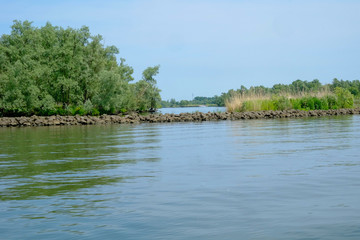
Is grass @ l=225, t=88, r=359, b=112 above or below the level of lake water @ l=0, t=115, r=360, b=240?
above

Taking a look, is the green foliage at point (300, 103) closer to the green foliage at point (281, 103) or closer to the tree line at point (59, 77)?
the green foliage at point (281, 103)

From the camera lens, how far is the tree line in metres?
58.5

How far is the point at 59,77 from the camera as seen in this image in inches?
2373

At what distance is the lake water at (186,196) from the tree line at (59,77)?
146 feet

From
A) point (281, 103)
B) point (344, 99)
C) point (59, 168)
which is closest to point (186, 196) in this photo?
Answer: point (59, 168)

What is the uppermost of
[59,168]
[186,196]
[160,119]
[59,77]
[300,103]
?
[59,77]

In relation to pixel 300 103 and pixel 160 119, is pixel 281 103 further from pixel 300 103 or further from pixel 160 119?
pixel 160 119

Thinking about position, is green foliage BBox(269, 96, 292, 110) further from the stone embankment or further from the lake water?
the lake water

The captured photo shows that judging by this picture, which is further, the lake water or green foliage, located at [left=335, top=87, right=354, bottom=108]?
green foliage, located at [left=335, top=87, right=354, bottom=108]

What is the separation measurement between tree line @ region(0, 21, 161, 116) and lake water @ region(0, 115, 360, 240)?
4441cm

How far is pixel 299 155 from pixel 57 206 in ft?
28.9

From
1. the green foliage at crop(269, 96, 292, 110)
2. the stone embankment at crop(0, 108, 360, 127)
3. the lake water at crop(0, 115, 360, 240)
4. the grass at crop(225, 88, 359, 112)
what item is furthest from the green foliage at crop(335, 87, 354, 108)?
the lake water at crop(0, 115, 360, 240)

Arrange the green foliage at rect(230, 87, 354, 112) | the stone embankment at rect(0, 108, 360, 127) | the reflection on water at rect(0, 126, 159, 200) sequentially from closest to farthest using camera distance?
the reflection on water at rect(0, 126, 159, 200)
the stone embankment at rect(0, 108, 360, 127)
the green foliage at rect(230, 87, 354, 112)

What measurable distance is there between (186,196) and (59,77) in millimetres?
54349
